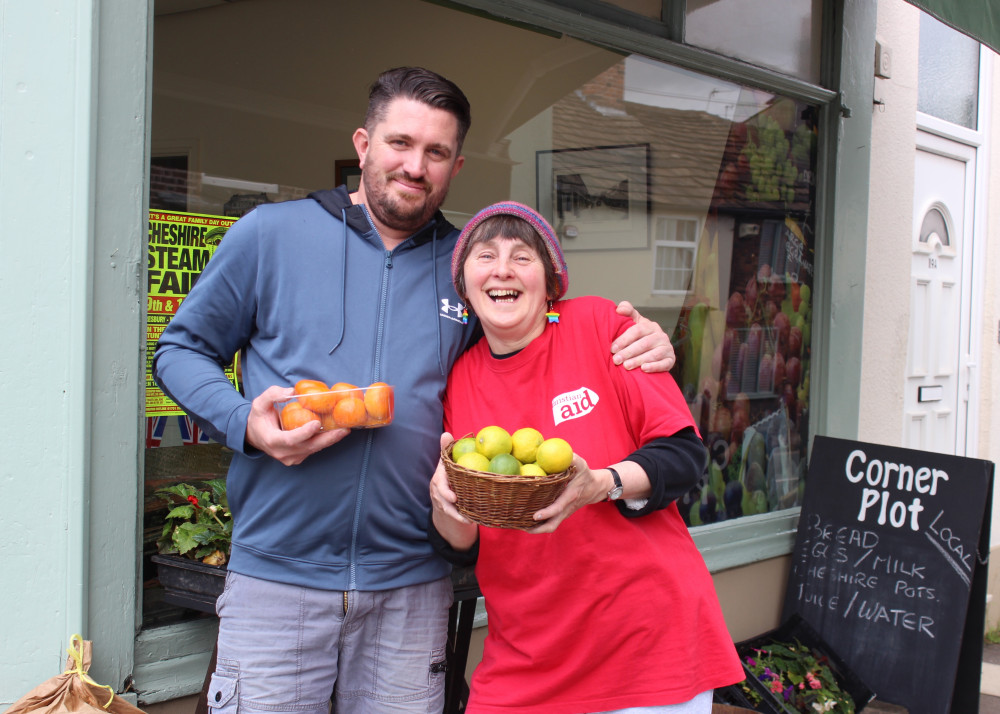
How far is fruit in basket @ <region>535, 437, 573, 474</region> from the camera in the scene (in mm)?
1682

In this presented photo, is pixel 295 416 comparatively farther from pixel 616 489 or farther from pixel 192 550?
pixel 192 550

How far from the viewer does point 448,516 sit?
75.4 inches

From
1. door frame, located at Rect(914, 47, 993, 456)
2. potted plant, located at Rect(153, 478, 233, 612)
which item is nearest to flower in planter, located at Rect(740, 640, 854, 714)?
potted plant, located at Rect(153, 478, 233, 612)

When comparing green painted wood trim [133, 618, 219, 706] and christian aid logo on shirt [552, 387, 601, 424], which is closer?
christian aid logo on shirt [552, 387, 601, 424]

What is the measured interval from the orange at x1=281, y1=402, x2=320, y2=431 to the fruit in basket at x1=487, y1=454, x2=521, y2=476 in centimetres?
40

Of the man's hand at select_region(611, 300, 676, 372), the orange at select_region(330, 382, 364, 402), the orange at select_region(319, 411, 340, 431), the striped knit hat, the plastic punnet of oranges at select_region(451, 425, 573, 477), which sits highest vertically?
the striped knit hat

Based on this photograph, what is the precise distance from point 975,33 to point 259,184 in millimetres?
3431

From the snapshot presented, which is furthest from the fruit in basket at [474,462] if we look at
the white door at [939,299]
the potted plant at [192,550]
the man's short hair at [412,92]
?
the white door at [939,299]

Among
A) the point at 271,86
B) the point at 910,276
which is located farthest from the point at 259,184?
the point at 910,276

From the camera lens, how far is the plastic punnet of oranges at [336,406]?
5.75 ft

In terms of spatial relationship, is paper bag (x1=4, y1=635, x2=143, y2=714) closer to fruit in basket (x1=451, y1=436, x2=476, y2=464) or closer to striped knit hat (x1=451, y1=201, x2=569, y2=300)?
fruit in basket (x1=451, y1=436, x2=476, y2=464)

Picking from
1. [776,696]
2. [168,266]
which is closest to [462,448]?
[168,266]

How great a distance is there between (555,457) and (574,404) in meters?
0.29

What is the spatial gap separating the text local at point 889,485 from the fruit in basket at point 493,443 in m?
2.80
